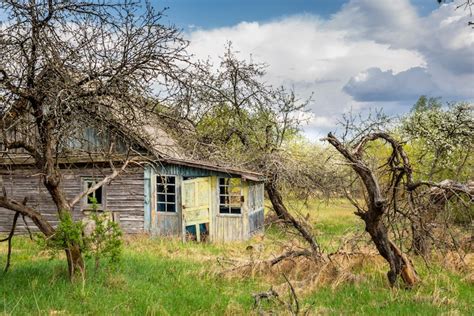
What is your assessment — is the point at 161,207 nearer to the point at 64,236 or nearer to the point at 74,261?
the point at 74,261

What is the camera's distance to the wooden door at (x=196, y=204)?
57.9ft

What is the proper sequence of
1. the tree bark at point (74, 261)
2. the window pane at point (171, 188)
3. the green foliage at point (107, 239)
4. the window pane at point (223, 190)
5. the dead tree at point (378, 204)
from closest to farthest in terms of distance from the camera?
the green foliage at point (107, 239), the tree bark at point (74, 261), the dead tree at point (378, 204), the window pane at point (171, 188), the window pane at point (223, 190)

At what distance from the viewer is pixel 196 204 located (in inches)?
701

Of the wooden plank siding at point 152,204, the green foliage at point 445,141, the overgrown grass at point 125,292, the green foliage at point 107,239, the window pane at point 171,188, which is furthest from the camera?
the window pane at point 171,188

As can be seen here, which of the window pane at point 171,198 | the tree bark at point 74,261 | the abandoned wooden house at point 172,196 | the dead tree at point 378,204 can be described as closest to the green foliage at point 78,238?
the tree bark at point 74,261

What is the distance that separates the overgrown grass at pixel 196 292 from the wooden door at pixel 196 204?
21.2 feet

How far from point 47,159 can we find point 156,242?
9.34 m

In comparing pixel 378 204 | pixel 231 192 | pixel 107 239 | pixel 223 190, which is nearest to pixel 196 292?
pixel 107 239

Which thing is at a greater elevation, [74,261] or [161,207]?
[161,207]

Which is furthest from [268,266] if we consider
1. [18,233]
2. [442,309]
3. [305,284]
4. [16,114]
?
[18,233]

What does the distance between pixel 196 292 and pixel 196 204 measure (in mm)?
9659

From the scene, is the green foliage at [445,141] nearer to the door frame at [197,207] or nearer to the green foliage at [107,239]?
the green foliage at [107,239]

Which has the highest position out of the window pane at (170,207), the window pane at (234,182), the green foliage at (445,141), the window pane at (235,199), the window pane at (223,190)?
the green foliage at (445,141)

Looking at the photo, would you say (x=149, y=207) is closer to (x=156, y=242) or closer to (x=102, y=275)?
(x=156, y=242)
